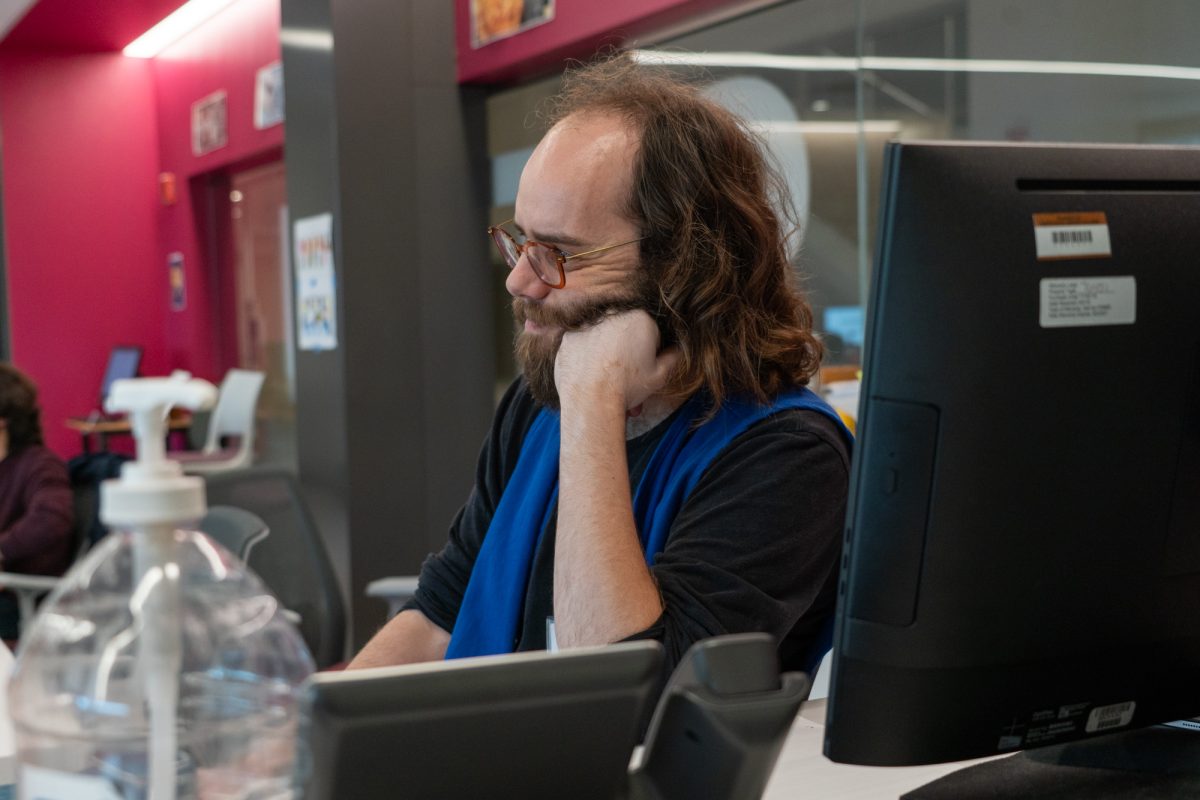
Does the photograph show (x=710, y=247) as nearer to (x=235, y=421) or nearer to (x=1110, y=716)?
(x=1110, y=716)

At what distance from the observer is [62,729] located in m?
0.63

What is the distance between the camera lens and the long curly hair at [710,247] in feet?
4.52

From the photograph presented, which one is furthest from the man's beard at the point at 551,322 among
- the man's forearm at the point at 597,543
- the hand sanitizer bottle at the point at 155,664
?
the hand sanitizer bottle at the point at 155,664

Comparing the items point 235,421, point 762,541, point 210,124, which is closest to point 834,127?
point 762,541

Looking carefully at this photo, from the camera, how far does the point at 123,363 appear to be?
8539 mm

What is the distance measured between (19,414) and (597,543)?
2.88 metres

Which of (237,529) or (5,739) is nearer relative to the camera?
(5,739)

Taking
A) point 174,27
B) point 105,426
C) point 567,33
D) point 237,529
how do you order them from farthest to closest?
1. point 174,27
2. point 105,426
3. point 567,33
4. point 237,529

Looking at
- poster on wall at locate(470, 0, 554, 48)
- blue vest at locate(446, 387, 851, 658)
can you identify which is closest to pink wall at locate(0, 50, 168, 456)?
poster on wall at locate(470, 0, 554, 48)

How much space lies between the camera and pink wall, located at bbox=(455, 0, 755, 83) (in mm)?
3727

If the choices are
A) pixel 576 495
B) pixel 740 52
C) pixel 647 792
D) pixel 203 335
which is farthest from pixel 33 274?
pixel 647 792

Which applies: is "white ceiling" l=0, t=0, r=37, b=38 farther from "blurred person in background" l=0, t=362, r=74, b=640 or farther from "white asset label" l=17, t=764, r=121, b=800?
"white asset label" l=17, t=764, r=121, b=800

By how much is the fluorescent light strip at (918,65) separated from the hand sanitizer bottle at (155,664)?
4.96ft

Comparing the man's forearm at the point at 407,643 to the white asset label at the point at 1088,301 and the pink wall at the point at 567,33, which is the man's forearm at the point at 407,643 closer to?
the white asset label at the point at 1088,301
